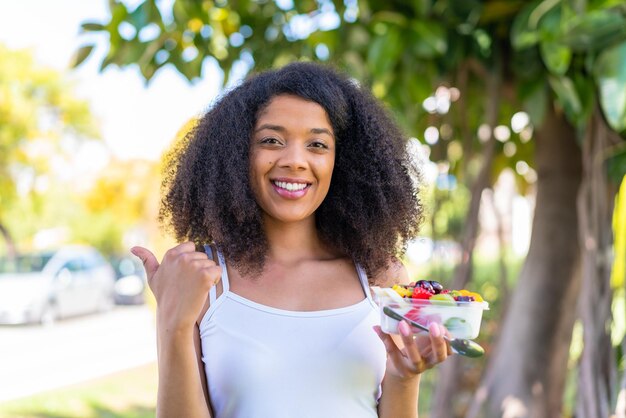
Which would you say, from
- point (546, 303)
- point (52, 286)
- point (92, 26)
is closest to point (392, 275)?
point (92, 26)

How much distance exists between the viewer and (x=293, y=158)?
1.36 metres

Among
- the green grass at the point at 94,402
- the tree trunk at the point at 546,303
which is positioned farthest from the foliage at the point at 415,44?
the green grass at the point at 94,402

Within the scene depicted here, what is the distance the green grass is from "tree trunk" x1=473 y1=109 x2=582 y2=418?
8.92 ft

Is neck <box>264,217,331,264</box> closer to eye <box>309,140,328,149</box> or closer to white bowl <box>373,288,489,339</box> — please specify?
Answer: eye <box>309,140,328,149</box>

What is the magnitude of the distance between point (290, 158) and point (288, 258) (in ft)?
0.67

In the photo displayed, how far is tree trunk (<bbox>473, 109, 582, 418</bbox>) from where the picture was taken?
313 cm

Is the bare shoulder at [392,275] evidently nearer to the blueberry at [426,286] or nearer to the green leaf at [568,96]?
the blueberry at [426,286]

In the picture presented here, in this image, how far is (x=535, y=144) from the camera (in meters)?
3.30

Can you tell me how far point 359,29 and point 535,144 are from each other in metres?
1.09

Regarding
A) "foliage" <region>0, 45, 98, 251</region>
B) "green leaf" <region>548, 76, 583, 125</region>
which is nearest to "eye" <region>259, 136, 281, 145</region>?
"green leaf" <region>548, 76, 583, 125</region>

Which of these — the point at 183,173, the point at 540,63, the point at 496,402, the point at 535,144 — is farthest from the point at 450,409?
the point at 183,173

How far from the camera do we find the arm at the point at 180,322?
46.8 inches

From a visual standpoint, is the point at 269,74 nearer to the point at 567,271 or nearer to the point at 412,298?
the point at 412,298

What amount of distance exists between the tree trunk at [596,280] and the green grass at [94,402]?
3219mm
